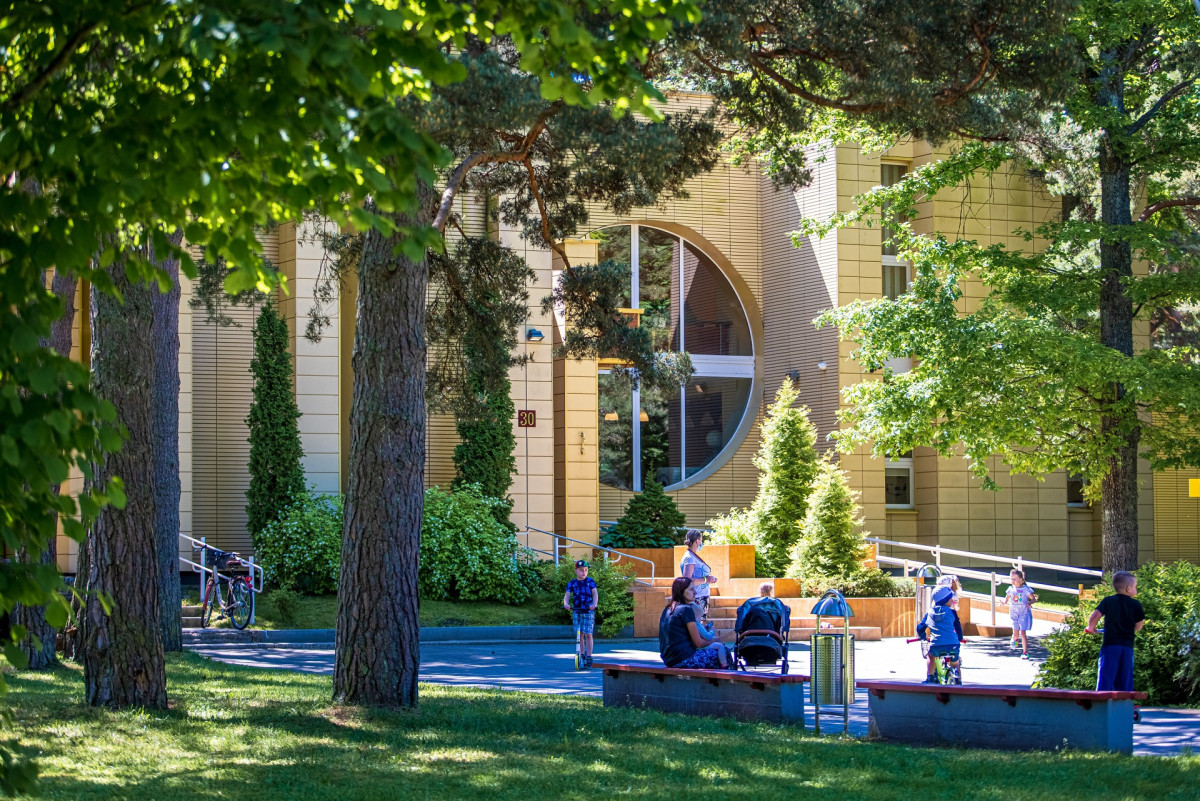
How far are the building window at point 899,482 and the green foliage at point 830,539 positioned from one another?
754 cm

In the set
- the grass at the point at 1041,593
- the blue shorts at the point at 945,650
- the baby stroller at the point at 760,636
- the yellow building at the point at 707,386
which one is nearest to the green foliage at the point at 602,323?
the baby stroller at the point at 760,636

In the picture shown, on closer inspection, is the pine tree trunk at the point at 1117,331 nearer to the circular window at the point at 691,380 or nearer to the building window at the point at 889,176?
the building window at the point at 889,176

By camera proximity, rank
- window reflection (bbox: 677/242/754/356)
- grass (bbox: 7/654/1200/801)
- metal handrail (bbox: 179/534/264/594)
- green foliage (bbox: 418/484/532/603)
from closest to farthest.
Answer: grass (bbox: 7/654/1200/801) < metal handrail (bbox: 179/534/264/594) < green foliage (bbox: 418/484/532/603) < window reflection (bbox: 677/242/754/356)

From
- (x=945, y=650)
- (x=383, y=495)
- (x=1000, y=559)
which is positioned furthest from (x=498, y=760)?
(x=1000, y=559)

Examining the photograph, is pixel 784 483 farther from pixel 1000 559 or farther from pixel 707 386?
pixel 707 386

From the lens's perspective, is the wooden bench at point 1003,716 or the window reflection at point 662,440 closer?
the wooden bench at point 1003,716

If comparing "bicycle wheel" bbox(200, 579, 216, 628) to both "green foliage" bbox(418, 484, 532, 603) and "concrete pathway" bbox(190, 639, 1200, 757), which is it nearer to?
"concrete pathway" bbox(190, 639, 1200, 757)

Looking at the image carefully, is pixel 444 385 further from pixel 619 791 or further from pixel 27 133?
pixel 27 133

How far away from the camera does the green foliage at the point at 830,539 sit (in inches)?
880

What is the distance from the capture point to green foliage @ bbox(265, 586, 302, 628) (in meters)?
19.8

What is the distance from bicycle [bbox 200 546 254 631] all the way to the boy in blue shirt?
34.2 ft

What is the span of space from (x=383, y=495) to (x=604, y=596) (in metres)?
11.2

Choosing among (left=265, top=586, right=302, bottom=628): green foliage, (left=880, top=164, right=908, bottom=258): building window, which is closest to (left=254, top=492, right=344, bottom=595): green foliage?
(left=265, top=586, right=302, bottom=628): green foliage

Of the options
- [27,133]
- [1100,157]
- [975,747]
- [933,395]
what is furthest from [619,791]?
[1100,157]
